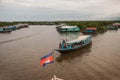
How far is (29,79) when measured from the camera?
63.7 ft

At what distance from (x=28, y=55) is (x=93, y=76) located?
14.2m

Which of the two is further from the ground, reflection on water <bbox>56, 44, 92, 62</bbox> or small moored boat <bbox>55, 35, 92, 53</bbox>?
small moored boat <bbox>55, 35, 92, 53</bbox>

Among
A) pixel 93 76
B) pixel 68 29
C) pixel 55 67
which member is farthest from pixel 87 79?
pixel 68 29

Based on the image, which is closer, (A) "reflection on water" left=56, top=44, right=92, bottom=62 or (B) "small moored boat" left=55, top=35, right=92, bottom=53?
(A) "reflection on water" left=56, top=44, right=92, bottom=62

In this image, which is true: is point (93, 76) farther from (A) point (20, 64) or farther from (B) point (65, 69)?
(A) point (20, 64)

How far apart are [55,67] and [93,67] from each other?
5207 mm

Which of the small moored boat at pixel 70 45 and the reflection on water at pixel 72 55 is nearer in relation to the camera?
the reflection on water at pixel 72 55

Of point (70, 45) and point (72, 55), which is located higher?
point (70, 45)

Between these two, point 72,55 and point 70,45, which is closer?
point 72,55

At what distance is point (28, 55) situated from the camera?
1183 inches

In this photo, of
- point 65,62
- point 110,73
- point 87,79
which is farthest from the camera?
point 65,62

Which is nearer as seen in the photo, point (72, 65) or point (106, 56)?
point (72, 65)

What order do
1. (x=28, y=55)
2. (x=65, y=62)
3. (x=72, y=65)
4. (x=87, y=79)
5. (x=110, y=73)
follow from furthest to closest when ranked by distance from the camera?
(x=28, y=55) < (x=65, y=62) < (x=72, y=65) < (x=110, y=73) < (x=87, y=79)

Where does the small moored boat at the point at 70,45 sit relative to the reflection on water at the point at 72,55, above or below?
above
